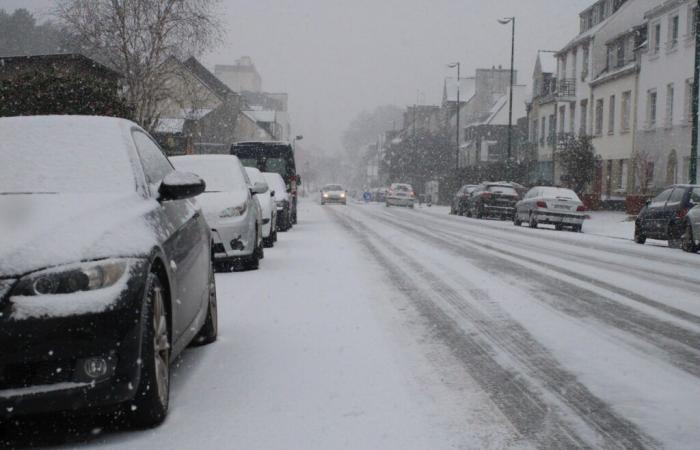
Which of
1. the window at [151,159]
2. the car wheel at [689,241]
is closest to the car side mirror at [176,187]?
the window at [151,159]

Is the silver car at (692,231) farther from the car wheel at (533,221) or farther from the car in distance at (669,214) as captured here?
the car wheel at (533,221)

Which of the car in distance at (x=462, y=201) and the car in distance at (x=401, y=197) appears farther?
the car in distance at (x=401, y=197)

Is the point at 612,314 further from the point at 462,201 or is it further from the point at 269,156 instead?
the point at 462,201

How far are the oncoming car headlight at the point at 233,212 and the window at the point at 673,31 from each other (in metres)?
31.0

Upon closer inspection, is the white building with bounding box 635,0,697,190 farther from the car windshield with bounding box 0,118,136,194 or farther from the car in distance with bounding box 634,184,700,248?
the car windshield with bounding box 0,118,136,194

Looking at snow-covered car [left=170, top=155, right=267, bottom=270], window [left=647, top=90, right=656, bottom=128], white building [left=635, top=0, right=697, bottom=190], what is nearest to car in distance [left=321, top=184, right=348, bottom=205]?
white building [left=635, top=0, right=697, bottom=190]

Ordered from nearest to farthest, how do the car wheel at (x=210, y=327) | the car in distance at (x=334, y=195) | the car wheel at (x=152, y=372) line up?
1. the car wheel at (x=152, y=372)
2. the car wheel at (x=210, y=327)
3. the car in distance at (x=334, y=195)

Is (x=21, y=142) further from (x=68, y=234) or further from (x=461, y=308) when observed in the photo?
(x=461, y=308)

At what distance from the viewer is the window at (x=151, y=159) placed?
515 cm

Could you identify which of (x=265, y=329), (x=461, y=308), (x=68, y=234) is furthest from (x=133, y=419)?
(x=461, y=308)

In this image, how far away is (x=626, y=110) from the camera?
4281cm

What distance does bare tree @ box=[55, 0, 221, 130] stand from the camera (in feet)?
111

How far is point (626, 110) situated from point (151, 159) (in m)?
40.9

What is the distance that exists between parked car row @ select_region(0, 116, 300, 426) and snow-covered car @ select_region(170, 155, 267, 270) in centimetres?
528
